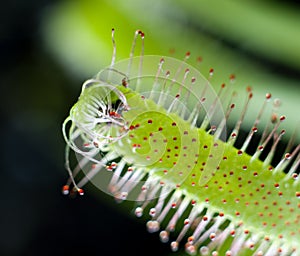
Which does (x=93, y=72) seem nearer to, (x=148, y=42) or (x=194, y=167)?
(x=148, y=42)

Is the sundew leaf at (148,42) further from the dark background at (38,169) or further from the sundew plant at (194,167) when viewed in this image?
the sundew plant at (194,167)

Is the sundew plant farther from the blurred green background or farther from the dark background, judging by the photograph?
the dark background

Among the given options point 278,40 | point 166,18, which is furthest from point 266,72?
point 166,18

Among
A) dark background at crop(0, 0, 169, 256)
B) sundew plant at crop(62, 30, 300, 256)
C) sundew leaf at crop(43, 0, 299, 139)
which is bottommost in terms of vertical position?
dark background at crop(0, 0, 169, 256)

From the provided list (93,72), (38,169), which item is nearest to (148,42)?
(93,72)

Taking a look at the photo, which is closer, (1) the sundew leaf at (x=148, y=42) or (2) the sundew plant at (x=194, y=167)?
(2) the sundew plant at (x=194, y=167)

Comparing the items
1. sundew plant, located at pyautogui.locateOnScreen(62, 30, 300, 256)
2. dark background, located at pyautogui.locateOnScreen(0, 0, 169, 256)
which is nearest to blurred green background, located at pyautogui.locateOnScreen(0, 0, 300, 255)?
dark background, located at pyautogui.locateOnScreen(0, 0, 169, 256)

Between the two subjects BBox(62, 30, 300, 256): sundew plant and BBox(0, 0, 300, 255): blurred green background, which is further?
BBox(0, 0, 300, 255): blurred green background

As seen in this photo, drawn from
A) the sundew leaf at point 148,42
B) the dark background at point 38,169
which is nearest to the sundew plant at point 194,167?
the sundew leaf at point 148,42
